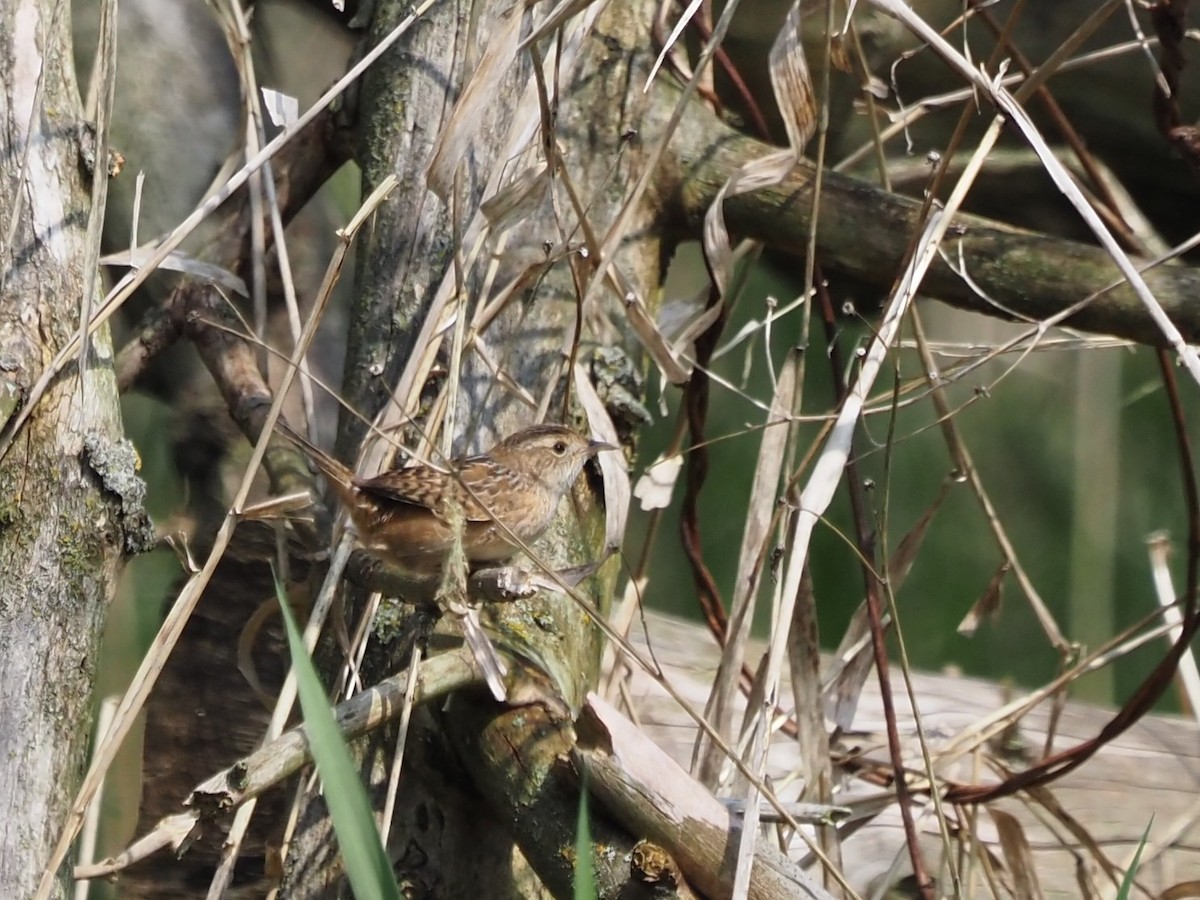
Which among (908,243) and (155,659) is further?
(908,243)

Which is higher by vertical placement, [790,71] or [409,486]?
[790,71]

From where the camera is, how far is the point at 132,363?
236 cm

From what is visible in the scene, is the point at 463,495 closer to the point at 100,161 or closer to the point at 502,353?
the point at 502,353

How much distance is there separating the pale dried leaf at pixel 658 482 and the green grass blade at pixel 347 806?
39.0 inches

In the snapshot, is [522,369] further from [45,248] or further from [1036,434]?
[1036,434]

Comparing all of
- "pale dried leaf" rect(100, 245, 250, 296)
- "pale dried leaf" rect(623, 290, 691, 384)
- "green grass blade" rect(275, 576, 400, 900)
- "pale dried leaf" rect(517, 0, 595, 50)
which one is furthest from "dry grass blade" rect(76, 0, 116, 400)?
"pale dried leaf" rect(623, 290, 691, 384)

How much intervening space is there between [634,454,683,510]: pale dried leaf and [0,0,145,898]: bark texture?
76 cm

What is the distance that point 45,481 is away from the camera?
155cm

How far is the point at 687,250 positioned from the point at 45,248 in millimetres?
4610

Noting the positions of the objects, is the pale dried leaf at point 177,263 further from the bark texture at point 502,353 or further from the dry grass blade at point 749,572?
the dry grass blade at point 749,572

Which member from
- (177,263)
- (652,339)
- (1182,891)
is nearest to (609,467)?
(652,339)

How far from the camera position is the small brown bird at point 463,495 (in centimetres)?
187

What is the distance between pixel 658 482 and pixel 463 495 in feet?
1.02

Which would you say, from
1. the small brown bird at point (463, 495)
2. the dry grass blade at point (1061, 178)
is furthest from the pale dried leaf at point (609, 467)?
the dry grass blade at point (1061, 178)
